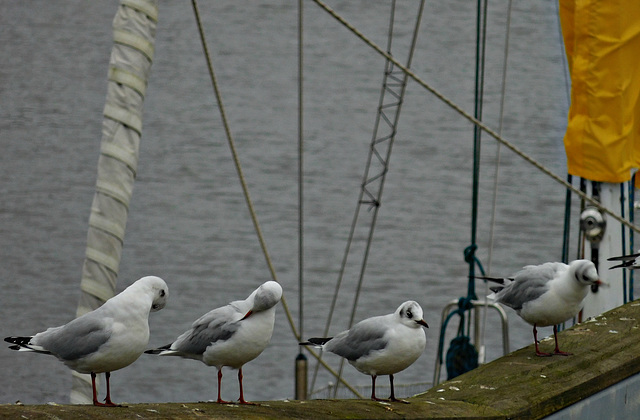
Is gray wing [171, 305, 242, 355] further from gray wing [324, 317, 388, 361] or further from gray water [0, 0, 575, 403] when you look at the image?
gray water [0, 0, 575, 403]

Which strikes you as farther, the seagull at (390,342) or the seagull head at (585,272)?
the seagull head at (585,272)

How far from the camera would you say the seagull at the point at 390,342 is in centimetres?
273

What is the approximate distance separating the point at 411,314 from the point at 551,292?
645mm

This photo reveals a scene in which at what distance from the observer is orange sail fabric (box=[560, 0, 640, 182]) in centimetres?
470

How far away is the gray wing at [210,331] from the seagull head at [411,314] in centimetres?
39

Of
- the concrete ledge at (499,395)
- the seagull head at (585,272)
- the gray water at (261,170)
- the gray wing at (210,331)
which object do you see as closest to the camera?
the concrete ledge at (499,395)

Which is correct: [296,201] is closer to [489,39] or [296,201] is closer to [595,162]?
[489,39]

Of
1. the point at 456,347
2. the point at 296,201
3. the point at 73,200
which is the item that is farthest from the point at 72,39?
the point at 456,347

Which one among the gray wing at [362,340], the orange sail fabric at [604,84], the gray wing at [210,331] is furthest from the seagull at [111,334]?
the orange sail fabric at [604,84]

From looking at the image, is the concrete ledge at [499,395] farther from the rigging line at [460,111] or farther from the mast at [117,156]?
the mast at [117,156]

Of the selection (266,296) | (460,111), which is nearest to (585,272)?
(266,296)

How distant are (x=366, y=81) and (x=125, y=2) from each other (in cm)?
1296

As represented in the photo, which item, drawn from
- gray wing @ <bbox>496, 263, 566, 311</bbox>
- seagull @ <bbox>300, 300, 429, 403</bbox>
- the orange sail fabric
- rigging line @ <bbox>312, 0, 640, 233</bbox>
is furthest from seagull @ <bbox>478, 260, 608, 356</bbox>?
the orange sail fabric

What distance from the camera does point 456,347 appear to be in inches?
195
